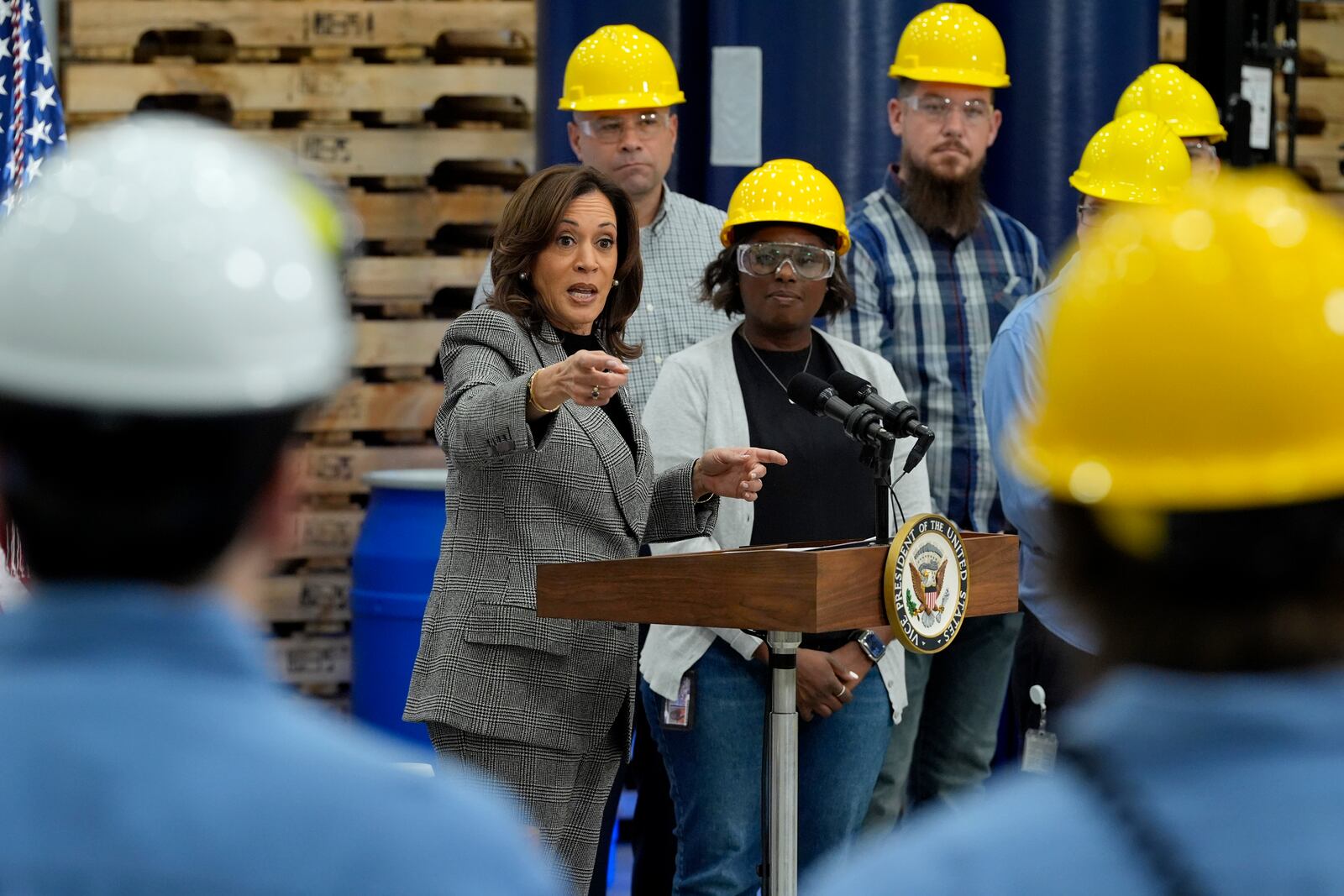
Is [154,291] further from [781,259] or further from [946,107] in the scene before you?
[946,107]

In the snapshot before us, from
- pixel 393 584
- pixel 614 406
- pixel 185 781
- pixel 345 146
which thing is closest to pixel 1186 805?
pixel 185 781

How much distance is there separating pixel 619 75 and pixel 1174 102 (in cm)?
164

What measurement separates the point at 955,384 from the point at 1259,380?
336cm

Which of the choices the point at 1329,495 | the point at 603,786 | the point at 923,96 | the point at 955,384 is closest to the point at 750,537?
the point at 603,786

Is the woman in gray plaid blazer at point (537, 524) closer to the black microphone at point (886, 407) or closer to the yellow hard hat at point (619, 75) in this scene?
the black microphone at point (886, 407)

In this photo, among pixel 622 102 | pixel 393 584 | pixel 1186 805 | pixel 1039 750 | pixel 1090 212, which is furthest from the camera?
pixel 393 584

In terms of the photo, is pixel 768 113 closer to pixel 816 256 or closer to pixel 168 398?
pixel 816 256

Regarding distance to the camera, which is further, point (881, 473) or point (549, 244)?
point (549, 244)

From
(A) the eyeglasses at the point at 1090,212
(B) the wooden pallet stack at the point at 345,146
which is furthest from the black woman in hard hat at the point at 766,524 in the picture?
(B) the wooden pallet stack at the point at 345,146

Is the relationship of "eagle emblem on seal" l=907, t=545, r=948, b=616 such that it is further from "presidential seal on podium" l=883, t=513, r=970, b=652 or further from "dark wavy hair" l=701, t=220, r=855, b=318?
"dark wavy hair" l=701, t=220, r=855, b=318

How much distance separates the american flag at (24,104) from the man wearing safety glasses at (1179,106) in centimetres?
284

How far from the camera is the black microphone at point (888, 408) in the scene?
2.97 metres

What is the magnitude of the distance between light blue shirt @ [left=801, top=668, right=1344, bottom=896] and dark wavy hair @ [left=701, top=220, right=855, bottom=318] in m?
2.77

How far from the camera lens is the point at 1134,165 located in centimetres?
414
